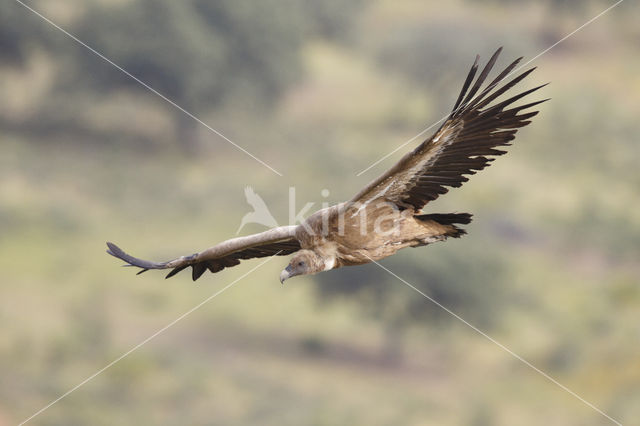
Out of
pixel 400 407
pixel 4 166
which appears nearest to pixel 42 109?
pixel 4 166

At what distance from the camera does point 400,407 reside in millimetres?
32406

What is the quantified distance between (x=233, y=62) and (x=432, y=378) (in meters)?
21.1

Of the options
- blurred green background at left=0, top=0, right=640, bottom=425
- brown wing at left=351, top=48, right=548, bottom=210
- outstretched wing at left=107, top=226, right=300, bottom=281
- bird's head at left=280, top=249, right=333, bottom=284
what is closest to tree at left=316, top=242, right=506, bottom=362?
blurred green background at left=0, top=0, right=640, bottom=425

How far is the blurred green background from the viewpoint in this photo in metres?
32.8

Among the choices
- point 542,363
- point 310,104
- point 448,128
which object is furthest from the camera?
point 310,104

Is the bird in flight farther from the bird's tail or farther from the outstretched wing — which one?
the outstretched wing

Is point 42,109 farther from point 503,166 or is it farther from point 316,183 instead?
point 503,166

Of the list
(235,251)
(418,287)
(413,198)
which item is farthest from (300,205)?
(413,198)

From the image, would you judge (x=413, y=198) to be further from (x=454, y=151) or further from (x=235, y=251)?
(x=235, y=251)

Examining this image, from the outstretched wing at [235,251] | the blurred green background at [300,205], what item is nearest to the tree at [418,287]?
the blurred green background at [300,205]

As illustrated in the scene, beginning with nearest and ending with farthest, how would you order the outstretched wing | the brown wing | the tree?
1. the brown wing
2. the outstretched wing
3. the tree

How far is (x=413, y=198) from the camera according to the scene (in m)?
7.07

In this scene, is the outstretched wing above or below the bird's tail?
below

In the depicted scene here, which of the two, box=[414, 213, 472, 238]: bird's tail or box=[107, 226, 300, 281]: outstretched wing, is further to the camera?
box=[107, 226, 300, 281]: outstretched wing
